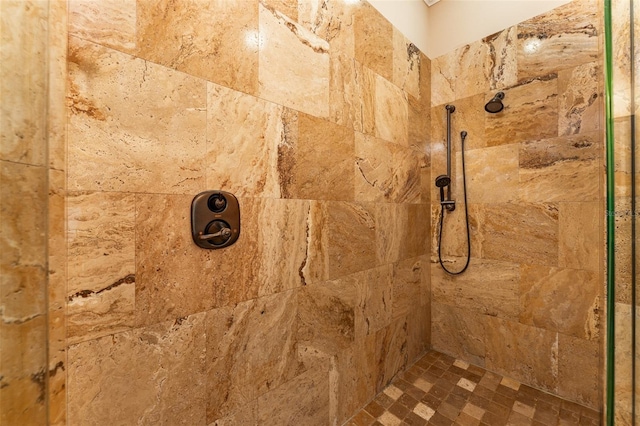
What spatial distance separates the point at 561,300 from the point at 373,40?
1.84m

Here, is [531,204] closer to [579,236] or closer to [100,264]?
[579,236]

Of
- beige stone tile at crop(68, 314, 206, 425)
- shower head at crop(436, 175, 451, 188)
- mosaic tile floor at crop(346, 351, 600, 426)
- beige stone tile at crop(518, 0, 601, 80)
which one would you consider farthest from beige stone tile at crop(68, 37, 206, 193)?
beige stone tile at crop(518, 0, 601, 80)

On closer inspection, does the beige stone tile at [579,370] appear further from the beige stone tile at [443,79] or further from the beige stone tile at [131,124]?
the beige stone tile at [131,124]

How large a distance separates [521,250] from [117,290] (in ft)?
6.61

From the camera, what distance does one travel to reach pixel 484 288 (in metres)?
1.78

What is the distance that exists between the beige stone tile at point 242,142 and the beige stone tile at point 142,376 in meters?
0.49

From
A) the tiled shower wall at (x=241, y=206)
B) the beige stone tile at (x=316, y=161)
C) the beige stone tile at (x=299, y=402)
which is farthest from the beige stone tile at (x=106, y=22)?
the beige stone tile at (x=299, y=402)

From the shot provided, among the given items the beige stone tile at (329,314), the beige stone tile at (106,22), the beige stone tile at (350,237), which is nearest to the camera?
the beige stone tile at (106,22)

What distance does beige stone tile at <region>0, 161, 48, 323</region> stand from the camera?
0.53 m

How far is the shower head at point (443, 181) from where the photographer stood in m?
1.88

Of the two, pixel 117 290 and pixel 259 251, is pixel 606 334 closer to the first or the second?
pixel 259 251

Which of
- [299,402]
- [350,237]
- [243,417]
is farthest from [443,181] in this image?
[243,417]

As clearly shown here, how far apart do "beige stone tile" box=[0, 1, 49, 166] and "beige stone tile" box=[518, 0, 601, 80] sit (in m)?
2.18

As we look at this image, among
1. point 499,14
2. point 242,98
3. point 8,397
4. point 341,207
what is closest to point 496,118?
point 499,14
